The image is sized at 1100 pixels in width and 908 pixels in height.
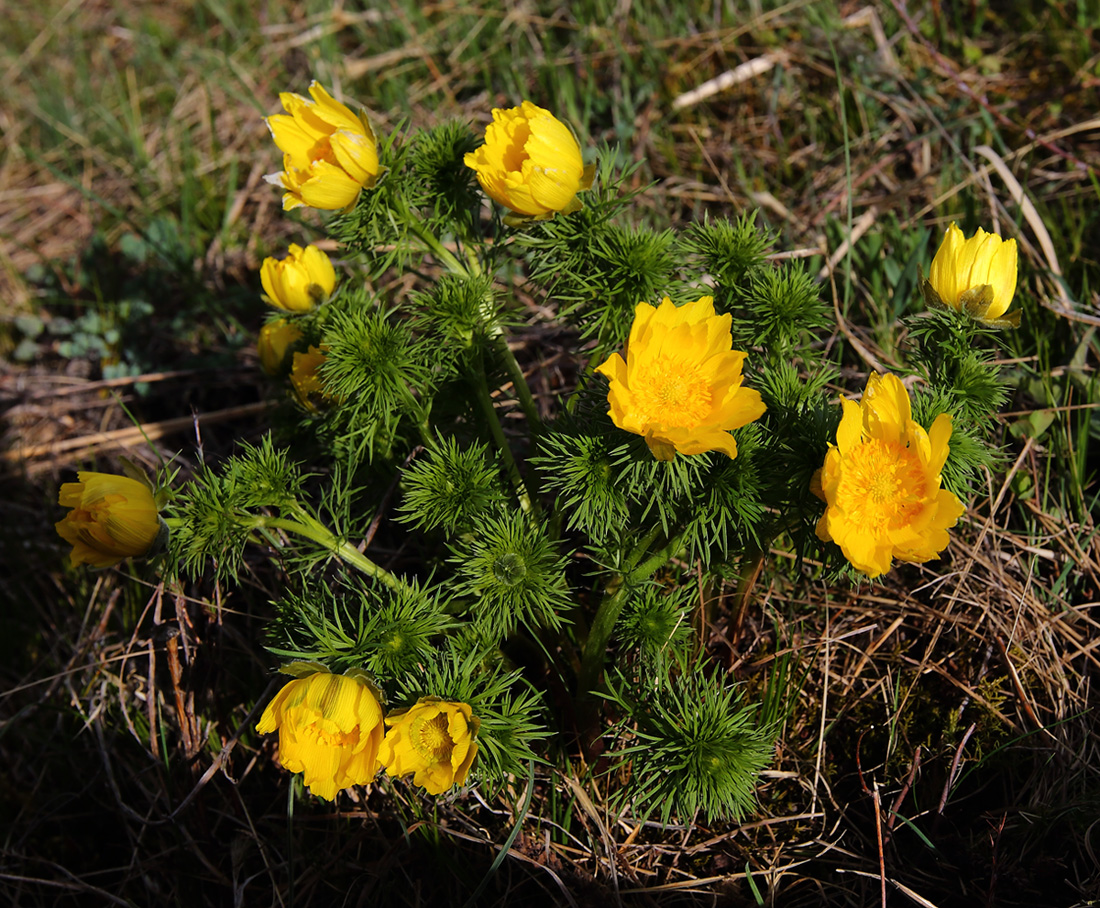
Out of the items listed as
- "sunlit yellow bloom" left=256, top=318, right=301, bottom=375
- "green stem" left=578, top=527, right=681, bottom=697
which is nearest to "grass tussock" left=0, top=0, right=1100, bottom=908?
"sunlit yellow bloom" left=256, top=318, right=301, bottom=375

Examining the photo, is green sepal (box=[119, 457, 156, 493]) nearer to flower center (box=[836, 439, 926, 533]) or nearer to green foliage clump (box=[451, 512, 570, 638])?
green foliage clump (box=[451, 512, 570, 638])

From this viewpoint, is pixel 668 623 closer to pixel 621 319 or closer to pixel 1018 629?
pixel 621 319

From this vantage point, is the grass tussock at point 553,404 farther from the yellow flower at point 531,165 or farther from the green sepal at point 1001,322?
the yellow flower at point 531,165

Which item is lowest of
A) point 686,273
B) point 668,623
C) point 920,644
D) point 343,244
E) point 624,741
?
point 920,644

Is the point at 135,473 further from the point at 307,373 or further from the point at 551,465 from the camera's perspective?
the point at 551,465

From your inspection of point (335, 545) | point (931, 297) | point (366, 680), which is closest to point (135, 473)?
point (335, 545)

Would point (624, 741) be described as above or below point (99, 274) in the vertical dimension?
below

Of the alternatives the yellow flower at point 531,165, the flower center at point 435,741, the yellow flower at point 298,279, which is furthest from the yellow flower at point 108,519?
the yellow flower at point 531,165

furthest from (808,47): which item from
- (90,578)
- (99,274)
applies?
(90,578)
